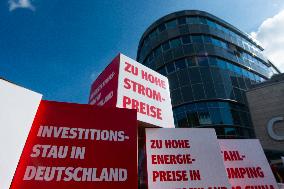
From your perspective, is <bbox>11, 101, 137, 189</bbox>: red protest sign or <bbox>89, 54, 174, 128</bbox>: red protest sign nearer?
<bbox>11, 101, 137, 189</bbox>: red protest sign

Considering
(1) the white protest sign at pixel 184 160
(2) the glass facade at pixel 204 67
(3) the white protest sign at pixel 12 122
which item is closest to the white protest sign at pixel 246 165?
(1) the white protest sign at pixel 184 160

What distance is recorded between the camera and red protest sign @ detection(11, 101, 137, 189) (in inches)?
168

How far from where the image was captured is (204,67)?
31031mm

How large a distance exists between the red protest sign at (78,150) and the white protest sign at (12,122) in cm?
21

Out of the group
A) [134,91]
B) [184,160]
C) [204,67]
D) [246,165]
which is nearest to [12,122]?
[134,91]

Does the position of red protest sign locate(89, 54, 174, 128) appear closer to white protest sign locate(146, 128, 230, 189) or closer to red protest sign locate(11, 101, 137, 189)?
white protest sign locate(146, 128, 230, 189)

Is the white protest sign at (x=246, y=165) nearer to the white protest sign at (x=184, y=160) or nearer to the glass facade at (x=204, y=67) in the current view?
the white protest sign at (x=184, y=160)

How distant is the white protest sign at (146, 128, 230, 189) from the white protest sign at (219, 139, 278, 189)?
39.5 inches

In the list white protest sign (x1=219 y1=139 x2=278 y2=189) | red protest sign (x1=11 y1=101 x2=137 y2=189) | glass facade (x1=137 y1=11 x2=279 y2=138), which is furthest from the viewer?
glass facade (x1=137 y1=11 x2=279 y2=138)

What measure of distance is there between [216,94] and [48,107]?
26.5 metres

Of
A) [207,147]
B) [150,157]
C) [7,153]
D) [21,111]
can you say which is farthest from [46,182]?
[207,147]

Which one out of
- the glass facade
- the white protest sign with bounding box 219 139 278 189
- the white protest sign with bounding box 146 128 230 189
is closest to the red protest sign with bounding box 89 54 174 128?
the white protest sign with bounding box 146 128 230 189

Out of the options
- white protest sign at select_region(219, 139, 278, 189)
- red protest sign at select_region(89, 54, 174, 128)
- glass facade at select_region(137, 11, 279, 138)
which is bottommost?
white protest sign at select_region(219, 139, 278, 189)

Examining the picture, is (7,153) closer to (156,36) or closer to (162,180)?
(162,180)
